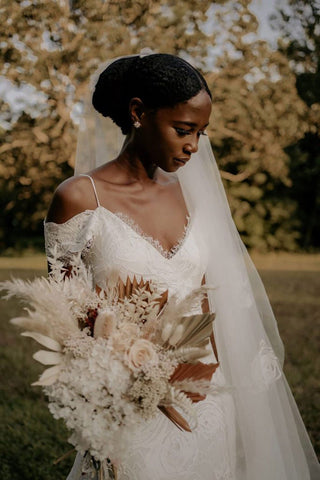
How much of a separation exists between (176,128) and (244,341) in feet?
3.32

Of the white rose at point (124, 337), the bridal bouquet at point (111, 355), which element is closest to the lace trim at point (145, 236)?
the bridal bouquet at point (111, 355)

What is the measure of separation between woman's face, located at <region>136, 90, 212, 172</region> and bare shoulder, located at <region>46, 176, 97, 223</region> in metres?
0.32

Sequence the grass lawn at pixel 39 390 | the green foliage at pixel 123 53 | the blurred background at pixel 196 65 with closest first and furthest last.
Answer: the grass lawn at pixel 39 390, the blurred background at pixel 196 65, the green foliage at pixel 123 53

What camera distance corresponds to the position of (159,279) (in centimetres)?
243

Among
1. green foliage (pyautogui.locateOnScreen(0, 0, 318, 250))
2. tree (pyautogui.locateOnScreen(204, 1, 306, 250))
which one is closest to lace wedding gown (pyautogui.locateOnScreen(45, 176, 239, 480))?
green foliage (pyautogui.locateOnScreen(0, 0, 318, 250))

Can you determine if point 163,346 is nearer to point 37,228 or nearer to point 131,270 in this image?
point 131,270

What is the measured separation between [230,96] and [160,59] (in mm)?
12865

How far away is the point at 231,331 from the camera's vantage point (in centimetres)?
268

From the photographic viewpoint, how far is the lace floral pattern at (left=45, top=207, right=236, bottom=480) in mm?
2234

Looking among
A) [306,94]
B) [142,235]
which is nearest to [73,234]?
[142,235]

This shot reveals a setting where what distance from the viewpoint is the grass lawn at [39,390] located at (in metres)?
4.61

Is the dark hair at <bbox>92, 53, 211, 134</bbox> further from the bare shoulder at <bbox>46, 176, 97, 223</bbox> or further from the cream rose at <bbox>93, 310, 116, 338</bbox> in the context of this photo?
the cream rose at <bbox>93, 310, 116, 338</bbox>

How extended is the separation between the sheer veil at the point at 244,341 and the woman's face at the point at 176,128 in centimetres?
46

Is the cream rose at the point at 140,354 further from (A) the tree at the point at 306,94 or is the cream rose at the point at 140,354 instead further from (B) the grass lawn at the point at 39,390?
(A) the tree at the point at 306,94
